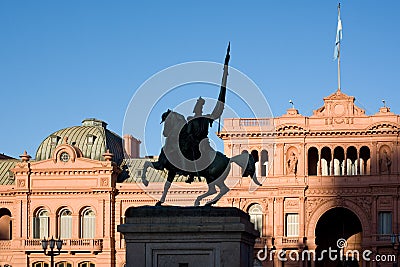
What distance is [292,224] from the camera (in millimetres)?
92438

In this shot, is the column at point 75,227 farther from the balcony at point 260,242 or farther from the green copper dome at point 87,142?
the balcony at point 260,242

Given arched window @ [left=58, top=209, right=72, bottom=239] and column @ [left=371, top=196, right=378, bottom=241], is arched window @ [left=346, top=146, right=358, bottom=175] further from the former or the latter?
arched window @ [left=58, top=209, right=72, bottom=239]

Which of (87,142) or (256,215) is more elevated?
(87,142)

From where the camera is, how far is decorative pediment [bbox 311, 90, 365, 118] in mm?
92438

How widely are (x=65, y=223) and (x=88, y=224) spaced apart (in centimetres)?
233

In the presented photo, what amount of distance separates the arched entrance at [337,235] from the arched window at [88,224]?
21809mm

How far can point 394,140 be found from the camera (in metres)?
91.0

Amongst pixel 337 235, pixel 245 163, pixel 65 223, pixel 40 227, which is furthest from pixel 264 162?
pixel 245 163

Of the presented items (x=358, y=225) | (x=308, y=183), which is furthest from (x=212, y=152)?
(x=358, y=225)

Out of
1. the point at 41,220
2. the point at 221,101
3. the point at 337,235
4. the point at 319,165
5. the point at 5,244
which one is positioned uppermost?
the point at 319,165

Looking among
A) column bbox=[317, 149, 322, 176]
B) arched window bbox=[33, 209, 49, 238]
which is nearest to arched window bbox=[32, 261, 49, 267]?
arched window bbox=[33, 209, 49, 238]

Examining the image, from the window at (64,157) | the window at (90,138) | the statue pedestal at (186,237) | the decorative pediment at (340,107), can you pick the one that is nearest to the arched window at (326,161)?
the decorative pediment at (340,107)

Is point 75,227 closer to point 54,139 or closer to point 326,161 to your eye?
point 54,139

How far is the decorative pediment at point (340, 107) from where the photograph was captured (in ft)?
303
